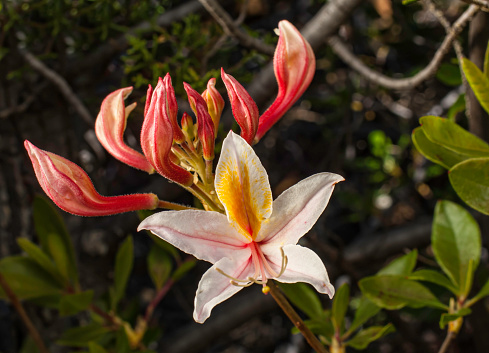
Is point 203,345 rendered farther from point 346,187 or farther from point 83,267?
point 346,187

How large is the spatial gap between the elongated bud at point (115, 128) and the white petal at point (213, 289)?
0.23m

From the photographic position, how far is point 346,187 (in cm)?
204

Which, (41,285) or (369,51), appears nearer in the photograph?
(41,285)

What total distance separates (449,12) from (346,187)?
31.0 inches

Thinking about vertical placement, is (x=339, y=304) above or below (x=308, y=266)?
below

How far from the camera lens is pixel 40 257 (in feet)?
3.86

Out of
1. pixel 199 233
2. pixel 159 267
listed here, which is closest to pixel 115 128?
pixel 199 233

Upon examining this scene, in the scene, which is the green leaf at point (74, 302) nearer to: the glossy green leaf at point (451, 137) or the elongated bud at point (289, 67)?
the elongated bud at point (289, 67)

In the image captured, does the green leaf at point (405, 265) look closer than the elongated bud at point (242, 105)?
No

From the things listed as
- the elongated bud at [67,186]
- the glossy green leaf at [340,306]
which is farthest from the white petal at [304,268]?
the glossy green leaf at [340,306]

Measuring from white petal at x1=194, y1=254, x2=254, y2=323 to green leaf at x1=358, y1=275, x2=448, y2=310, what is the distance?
370mm

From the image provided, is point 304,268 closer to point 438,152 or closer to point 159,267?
point 438,152

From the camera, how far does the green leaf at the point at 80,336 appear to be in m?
1.23

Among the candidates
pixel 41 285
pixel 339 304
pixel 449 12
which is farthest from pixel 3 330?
pixel 449 12
